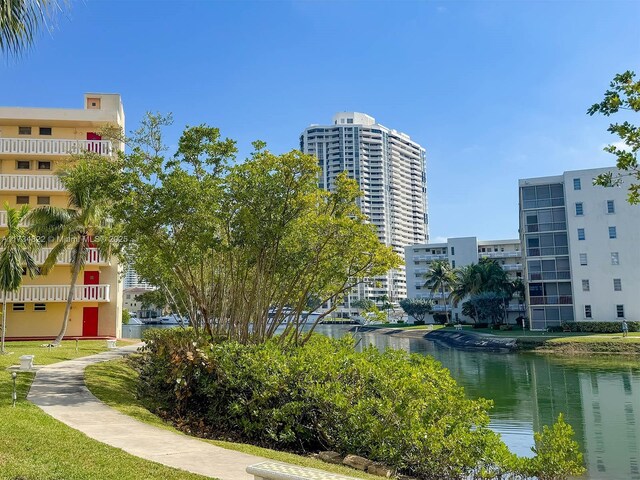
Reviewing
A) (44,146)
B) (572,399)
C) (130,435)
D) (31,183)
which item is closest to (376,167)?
(44,146)

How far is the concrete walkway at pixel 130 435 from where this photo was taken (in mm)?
8078

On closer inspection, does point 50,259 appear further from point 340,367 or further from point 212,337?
point 340,367

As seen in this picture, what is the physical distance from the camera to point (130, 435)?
9.77 meters

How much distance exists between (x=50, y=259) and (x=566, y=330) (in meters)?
44.6

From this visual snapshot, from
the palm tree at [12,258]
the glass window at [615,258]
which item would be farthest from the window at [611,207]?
the palm tree at [12,258]

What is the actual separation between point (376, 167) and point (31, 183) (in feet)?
432

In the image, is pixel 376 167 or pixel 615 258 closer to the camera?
pixel 615 258

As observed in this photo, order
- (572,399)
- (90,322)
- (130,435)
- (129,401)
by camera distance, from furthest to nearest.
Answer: (90,322) → (572,399) → (129,401) → (130,435)

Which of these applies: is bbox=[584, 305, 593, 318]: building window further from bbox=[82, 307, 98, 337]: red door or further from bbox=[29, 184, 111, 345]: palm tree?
bbox=[29, 184, 111, 345]: palm tree

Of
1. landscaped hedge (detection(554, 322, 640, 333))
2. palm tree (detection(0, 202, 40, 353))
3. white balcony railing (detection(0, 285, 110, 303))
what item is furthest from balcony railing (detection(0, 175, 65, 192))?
landscaped hedge (detection(554, 322, 640, 333))

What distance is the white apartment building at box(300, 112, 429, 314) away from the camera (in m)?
155

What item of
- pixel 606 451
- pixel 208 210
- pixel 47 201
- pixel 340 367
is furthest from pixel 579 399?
pixel 47 201

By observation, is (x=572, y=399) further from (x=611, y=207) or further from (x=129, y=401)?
(x=611, y=207)

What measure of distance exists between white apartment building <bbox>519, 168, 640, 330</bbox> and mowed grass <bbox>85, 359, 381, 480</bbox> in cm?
4641
